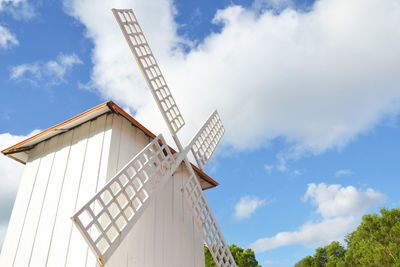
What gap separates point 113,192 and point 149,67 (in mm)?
2481

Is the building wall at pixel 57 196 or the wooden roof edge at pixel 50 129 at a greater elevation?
the wooden roof edge at pixel 50 129

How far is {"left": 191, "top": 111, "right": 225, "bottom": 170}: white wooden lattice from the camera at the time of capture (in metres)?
6.90

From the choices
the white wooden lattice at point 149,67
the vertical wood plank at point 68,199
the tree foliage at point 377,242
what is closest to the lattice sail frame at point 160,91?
the white wooden lattice at point 149,67

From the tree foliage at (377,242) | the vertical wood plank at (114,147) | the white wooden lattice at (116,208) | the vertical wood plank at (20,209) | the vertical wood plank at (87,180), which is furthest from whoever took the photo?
the tree foliage at (377,242)

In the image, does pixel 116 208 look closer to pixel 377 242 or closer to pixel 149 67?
pixel 149 67

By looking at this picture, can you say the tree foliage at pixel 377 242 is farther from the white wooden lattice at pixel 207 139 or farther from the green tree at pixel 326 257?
the white wooden lattice at pixel 207 139

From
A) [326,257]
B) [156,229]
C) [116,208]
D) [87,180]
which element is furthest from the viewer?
[326,257]

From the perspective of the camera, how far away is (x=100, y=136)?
16.6 ft

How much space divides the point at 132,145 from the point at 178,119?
1224 millimetres

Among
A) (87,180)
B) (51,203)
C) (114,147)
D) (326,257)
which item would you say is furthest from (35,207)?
(326,257)

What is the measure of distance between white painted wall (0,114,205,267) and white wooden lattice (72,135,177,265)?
26cm

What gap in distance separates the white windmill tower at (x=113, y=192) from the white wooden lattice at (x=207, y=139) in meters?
0.41

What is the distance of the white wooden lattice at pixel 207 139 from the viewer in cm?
690

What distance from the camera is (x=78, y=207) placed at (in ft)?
14.9
